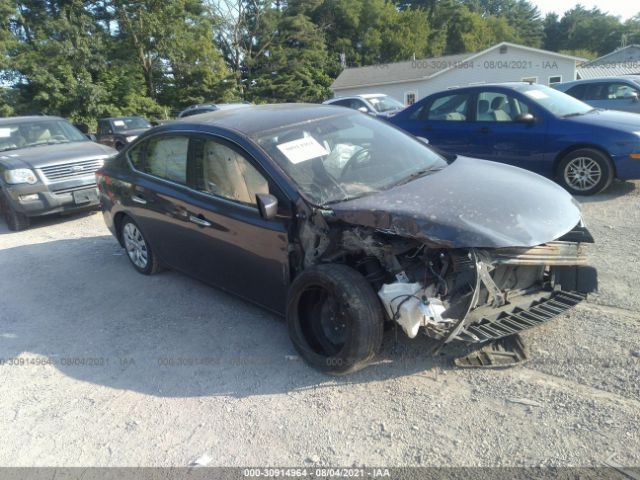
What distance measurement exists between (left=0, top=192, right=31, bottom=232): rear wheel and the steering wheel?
6.21 metres

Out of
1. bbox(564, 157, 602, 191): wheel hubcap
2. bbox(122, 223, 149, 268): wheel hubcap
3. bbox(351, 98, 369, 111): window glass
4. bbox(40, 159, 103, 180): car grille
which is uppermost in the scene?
bbox(351, 98, 369, 111): window glass

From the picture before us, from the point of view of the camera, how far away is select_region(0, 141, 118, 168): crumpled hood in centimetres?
789

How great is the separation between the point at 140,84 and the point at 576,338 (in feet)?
121

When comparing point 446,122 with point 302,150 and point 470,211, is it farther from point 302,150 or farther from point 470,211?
point 470,211

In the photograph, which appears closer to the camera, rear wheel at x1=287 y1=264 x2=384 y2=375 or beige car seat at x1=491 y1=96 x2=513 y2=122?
rear wheel at x1=287 y1=264 x2=384 y2=375

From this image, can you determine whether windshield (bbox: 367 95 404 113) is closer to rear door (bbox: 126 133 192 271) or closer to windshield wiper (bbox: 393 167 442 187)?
rear door (bbox: 126 133 192 271)

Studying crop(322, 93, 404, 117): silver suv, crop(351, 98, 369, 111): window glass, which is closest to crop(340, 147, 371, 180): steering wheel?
crop(322, 93, 404, 117): silver suv

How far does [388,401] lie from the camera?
3113mm

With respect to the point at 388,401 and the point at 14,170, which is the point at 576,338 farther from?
the point at 14,170

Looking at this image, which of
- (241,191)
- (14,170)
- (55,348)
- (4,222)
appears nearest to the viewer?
(241,191)

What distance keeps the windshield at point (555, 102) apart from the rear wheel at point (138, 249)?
5.63 m

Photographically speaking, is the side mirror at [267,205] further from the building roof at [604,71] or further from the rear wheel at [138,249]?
the building roof at [604,71]

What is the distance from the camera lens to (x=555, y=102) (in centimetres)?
739

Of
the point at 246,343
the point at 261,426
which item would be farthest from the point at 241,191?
the point at 261,426
